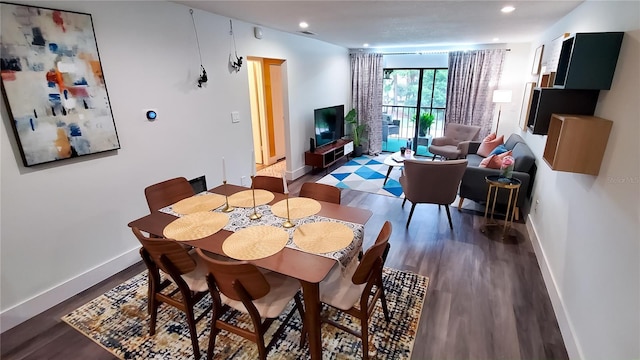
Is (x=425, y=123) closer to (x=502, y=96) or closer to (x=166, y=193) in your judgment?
(x=502, y=96)

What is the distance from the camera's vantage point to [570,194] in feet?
7.06

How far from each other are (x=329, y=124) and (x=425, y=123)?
7.63ft

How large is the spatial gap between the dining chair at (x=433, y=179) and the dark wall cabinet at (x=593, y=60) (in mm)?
1397

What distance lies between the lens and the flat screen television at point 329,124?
5.33m

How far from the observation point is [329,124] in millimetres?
5691

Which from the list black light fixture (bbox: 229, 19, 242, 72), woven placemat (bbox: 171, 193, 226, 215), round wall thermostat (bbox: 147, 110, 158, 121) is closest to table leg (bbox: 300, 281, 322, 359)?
woven placemat (bbox: 171, 193, 226, 215)

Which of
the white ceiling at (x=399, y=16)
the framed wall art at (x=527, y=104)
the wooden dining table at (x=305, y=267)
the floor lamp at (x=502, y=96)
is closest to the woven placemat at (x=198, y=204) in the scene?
the wooden dining table at (x=305, y=267)

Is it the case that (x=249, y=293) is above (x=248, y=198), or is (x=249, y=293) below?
below

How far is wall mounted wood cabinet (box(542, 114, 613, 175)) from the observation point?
5.50 ft

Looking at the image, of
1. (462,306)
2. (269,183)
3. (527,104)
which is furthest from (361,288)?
(527,104)

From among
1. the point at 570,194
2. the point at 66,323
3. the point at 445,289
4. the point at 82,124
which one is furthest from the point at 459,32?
the point at 66,323

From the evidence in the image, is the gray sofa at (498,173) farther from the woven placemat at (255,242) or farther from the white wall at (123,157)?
the white wall at (123,157)

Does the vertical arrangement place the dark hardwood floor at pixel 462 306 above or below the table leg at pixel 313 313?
below

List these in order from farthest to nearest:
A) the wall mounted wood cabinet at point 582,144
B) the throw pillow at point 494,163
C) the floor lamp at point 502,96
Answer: the floor lamp at point 502,96 → the throw pillow at point 494,163 → the wall mounted wood cabinet at point 582,144
